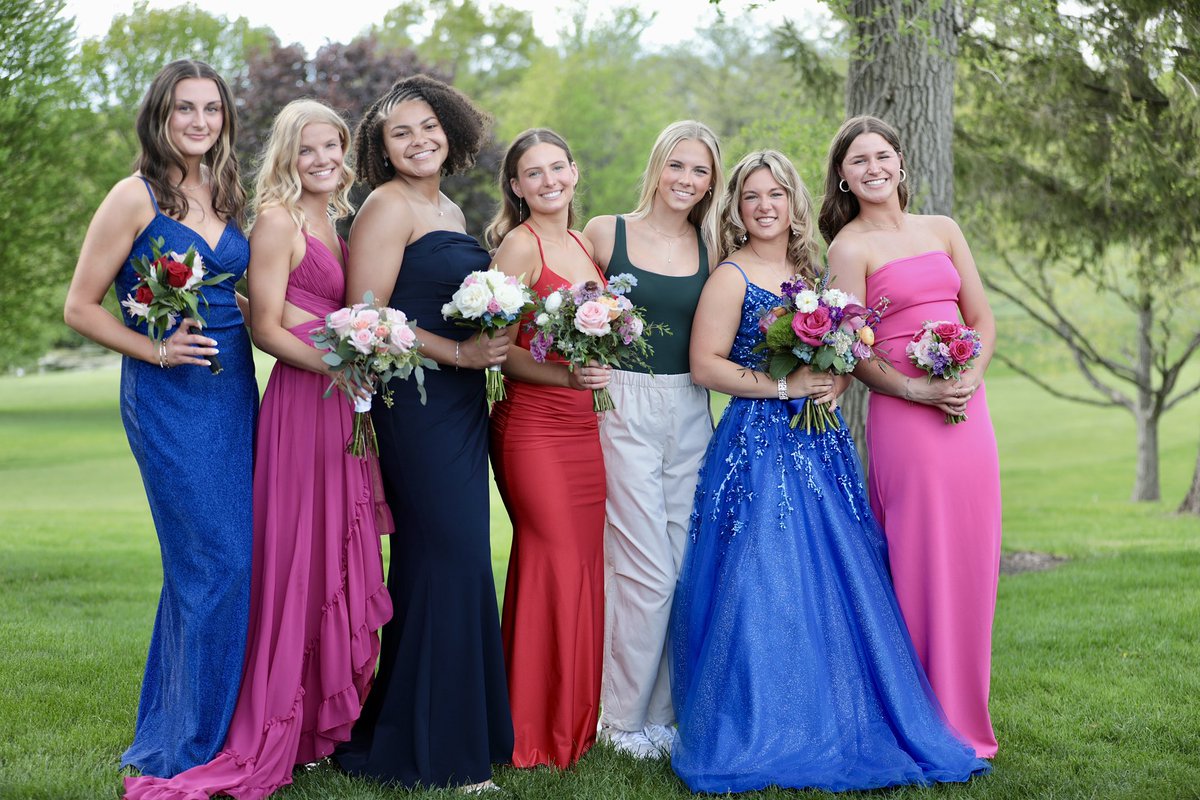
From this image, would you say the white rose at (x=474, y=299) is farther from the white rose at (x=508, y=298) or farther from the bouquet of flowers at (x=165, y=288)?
the bouquet of flowers at (x=165, y=288)

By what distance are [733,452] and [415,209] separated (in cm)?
175

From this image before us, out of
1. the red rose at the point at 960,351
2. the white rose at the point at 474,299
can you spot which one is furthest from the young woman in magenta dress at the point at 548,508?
the red rose at the point at 960,351

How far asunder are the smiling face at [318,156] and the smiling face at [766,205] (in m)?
1.86

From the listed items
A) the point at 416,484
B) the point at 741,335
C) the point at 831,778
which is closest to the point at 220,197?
the point at 416,484

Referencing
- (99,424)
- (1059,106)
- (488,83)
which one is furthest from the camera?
(488,83)

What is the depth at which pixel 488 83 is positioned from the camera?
43281 millimetres

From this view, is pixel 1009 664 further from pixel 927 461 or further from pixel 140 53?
pixel 140 53

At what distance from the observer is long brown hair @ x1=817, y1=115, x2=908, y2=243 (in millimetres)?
5273

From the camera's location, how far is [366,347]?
4.23 meters

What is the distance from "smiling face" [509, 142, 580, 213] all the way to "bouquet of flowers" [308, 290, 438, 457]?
3.23 feet

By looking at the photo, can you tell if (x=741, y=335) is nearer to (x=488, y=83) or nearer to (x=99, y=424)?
(x=99, y=424)

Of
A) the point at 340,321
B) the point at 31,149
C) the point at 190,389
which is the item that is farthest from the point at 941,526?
the point at 31,149

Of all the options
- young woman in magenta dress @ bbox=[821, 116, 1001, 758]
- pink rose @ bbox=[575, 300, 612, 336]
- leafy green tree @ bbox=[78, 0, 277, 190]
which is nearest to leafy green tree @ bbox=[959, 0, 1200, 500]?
young woman in magenta dress @ bbox=[821, 116, 1001, 758]

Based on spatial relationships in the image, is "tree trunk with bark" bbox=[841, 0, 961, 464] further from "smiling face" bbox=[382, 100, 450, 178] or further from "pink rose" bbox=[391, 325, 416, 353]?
"pink rose" bbox=[391, 325, 416, 353]
